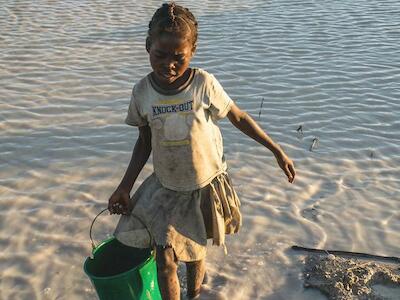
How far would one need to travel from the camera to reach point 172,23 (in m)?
2.58

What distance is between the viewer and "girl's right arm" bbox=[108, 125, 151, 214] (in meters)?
3.00

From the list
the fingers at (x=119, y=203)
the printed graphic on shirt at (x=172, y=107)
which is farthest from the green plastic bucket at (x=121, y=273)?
the printed graphic on shirt at (x=172, y=107)

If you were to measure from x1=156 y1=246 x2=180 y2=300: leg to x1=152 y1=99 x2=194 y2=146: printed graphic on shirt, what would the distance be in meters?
0.61

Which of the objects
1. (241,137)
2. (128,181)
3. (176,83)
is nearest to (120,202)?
(128,181)

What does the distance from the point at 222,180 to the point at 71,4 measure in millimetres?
10153

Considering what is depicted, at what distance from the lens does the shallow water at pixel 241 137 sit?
12.9 feet

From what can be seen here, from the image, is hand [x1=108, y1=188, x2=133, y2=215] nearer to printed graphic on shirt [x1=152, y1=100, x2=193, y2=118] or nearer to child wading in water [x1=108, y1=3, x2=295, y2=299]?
child wading in water [x1=108, y1=3, x2=295, y2=299]

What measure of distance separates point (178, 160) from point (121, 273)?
2.30 ft

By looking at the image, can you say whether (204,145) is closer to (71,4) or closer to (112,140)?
(112,140)

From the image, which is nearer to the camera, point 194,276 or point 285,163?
point 285,163

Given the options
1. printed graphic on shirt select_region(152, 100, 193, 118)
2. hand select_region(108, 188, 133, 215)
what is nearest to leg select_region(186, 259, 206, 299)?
hand select_region(108, 188, 133, 215)

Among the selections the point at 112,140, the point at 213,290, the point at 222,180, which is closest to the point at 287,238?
the point at 213,290

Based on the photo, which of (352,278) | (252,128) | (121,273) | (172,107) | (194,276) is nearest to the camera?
(172,107)

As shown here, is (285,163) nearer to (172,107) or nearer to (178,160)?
(178,160)
